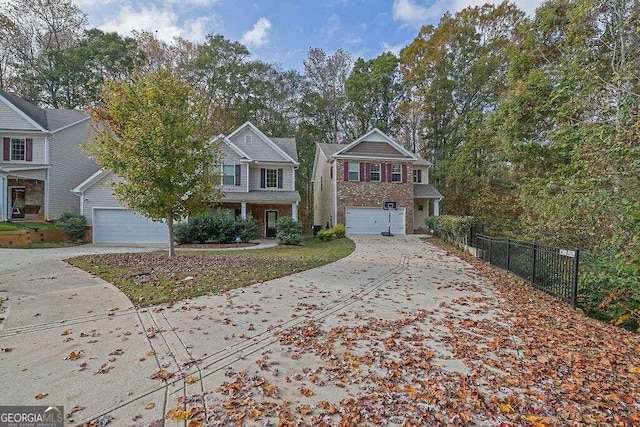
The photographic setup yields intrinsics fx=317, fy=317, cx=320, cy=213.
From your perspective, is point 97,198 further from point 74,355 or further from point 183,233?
point 74,355

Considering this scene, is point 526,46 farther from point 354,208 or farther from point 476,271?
point 354,208

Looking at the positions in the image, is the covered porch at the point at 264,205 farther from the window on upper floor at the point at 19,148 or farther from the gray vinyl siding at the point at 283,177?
the window on upper floor at the point at 19,148

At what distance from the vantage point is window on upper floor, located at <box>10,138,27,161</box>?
732 inches

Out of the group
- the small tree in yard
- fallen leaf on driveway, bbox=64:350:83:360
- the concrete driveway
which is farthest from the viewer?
the small tree in yard

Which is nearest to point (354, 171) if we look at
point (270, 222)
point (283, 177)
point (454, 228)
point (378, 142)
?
point (378, 142)

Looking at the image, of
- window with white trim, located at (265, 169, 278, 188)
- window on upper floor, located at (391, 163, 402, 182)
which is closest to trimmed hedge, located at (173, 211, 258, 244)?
window with white trim, located at (265, 169, 278, 188)

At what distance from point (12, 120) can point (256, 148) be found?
14040 mm

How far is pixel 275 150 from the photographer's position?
20.9m

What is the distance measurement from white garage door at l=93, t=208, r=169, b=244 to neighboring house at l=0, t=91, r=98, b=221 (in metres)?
3.94

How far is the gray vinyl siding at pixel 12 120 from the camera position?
1842cm

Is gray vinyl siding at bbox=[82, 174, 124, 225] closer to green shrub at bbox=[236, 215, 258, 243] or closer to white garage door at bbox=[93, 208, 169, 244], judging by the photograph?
white garage door at bbox=[93, 208, 169, 244]

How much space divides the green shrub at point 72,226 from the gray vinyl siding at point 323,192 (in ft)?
46.1

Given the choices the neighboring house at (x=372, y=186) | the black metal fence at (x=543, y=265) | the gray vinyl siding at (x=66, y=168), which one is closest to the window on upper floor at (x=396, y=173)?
the neighboring house at (x=372, y=186)

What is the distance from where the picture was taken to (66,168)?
64.5ft
